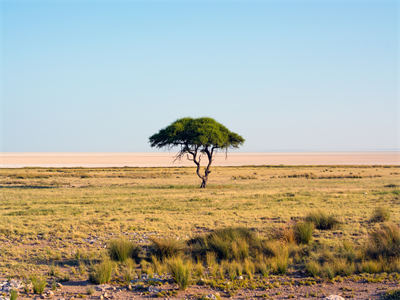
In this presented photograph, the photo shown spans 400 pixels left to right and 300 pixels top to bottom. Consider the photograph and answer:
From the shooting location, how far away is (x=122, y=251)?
40.2ft

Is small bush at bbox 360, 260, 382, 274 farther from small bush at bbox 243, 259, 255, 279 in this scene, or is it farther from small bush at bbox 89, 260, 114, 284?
small bush at bbox 89, 260, 114, 284

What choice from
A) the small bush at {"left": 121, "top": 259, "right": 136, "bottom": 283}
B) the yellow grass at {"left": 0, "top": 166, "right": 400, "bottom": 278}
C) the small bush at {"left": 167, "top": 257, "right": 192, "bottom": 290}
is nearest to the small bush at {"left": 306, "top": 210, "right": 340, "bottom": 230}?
the yellow grass at {"left": 0, "top": 166, "right": 400, "bottom": 278}

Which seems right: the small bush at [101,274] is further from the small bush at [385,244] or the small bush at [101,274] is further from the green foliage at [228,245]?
the small bush at [385,244]

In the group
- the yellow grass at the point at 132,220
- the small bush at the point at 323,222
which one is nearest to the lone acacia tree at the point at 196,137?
the yellow grass at the point at 132,220

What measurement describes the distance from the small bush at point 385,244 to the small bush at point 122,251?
21.2 feet

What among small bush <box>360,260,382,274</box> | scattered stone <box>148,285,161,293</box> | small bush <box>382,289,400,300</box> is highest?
small bush <box>360,260,382,274</box>

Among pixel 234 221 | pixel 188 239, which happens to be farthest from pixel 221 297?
pixel 234 221

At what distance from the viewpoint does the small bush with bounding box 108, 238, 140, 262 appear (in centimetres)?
1217

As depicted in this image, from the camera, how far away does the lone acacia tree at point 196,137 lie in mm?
42688

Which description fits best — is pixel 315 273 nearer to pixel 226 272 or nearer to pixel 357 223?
pixel 226 272

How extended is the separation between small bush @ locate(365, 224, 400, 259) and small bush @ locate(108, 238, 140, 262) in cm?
647

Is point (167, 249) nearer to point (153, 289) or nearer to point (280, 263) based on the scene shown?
point (153, 289)

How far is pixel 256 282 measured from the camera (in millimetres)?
10180

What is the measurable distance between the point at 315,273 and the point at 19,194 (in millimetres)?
30067
